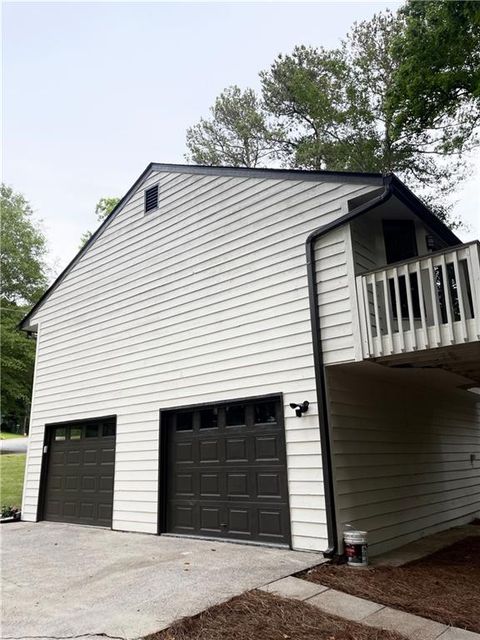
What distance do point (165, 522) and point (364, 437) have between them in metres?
3.55

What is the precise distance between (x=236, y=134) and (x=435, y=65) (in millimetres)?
7951

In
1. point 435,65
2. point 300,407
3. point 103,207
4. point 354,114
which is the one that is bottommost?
point 300,407

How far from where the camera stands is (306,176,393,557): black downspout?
5.16m

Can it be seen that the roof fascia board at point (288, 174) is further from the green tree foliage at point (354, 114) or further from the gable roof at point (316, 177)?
the green tree foliage at point (354, 114)

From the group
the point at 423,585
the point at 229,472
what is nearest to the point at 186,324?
the point at 229,472

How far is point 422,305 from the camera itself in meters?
4.78

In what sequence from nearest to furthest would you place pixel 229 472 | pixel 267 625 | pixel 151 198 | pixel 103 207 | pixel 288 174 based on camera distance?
pixel 267 625 → pixel 229 472 → pixel 288 174 → pixel 151 198 → pixel 103 207

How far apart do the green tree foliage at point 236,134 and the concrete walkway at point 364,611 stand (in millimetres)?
14496

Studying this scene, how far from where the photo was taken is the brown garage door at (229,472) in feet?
19.3

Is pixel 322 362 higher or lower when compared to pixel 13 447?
higher

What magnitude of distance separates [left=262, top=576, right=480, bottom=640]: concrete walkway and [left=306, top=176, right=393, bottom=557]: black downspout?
40.8 inches

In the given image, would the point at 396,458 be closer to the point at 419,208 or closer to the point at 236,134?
the point at 419,208

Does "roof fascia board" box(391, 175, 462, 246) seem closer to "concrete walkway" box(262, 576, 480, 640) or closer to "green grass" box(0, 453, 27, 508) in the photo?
"concrete walkway" box(262, 576, 480, 640)

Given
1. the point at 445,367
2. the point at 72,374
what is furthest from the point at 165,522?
the point at 445,367
